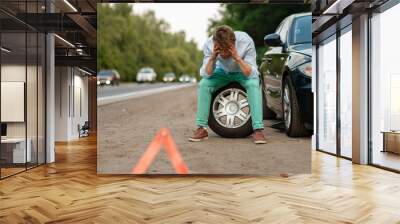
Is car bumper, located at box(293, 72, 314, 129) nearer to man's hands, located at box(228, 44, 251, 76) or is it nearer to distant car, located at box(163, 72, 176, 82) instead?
man's hands, located at box(228, 44, 251, 76)

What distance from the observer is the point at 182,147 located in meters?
6.21

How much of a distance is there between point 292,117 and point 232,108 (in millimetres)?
831

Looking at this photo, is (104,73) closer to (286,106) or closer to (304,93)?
(286,106)

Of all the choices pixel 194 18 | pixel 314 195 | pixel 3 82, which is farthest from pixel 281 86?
pixel 3 82

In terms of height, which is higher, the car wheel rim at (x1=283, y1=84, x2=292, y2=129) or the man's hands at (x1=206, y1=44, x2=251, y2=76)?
the man's hands at (x1=206, y1=44, x2=251, y2=76)

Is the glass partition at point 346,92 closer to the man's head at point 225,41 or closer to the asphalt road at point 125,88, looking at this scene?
the man's head at point 225,41

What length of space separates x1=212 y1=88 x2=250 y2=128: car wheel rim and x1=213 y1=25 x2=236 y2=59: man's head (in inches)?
19.7

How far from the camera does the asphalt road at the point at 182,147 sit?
620cm

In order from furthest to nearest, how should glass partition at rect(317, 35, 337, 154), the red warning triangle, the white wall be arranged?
the white wall
glass partition at rect(317, 35, 337, 154)
the red warning triangle

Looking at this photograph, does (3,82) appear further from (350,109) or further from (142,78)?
(350,109)

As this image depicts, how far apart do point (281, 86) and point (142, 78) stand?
1.94 meters

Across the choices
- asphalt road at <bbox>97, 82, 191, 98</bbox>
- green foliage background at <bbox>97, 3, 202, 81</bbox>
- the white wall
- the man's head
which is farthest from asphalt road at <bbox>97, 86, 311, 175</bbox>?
the white wall

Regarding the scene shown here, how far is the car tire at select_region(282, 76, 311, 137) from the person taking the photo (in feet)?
20.8

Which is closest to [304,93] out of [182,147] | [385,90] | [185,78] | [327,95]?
[385,90]
